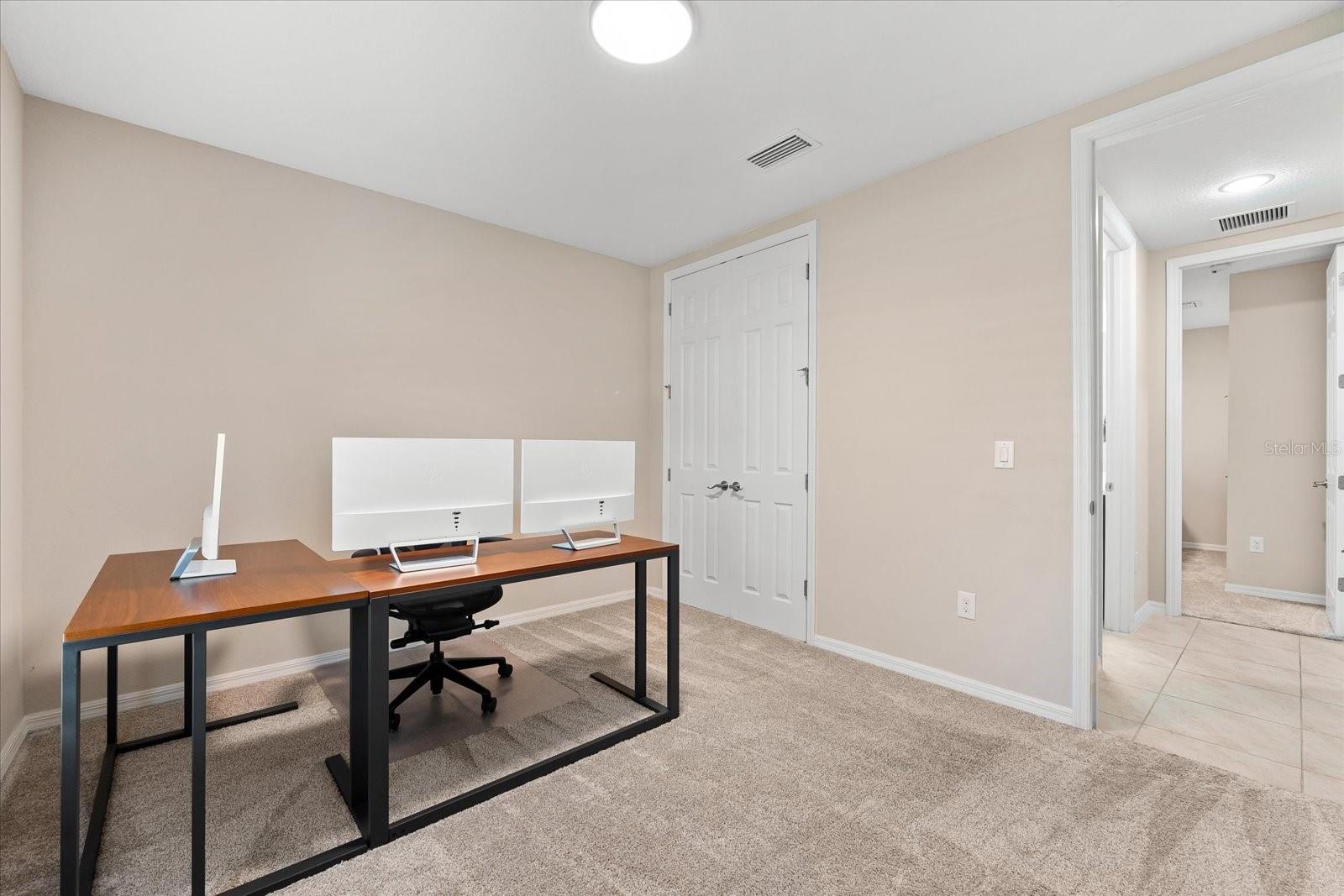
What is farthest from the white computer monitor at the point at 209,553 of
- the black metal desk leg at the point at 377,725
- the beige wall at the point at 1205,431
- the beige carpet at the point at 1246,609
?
the beige wall at the point at 1205,431

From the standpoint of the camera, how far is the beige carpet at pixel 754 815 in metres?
1.60

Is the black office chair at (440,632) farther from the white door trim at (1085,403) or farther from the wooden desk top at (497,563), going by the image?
the white door trim at (1085,403)

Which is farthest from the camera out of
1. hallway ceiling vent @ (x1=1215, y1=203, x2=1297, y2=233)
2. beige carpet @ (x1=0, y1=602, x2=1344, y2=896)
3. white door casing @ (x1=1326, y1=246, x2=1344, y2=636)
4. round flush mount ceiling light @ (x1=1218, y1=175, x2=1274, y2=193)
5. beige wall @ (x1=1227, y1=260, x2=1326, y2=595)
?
beige wall @ (x1=1227, y1=260, x2=1326, y2=595)

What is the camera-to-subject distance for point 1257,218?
3.63 m

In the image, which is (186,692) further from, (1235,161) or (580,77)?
(1235,161)

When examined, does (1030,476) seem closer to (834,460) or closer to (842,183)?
(834,460)

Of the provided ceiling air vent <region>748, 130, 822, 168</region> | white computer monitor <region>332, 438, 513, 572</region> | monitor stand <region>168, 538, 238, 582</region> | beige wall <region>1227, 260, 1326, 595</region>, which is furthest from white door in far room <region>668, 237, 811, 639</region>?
beige wall <region>1227, 260, 1326, 595</region>

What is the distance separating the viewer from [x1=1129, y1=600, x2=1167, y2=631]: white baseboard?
3935 millimetres

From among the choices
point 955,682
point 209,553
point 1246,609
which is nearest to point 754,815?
point 955,682

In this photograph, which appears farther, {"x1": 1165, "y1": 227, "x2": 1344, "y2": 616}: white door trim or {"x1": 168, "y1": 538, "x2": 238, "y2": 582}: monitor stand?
{"x1": 1165, "y1": 227, "x2": 1344, "y2": 616}: white door trim

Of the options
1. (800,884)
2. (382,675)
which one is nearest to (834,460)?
(800,884)

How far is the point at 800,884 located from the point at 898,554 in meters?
1.85

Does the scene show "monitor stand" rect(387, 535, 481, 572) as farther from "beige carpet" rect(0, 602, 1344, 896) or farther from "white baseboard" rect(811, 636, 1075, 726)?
"white baseboard" rect(811, 636, 1075, 726)

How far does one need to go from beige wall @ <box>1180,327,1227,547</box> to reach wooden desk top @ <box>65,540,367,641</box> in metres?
7.65
